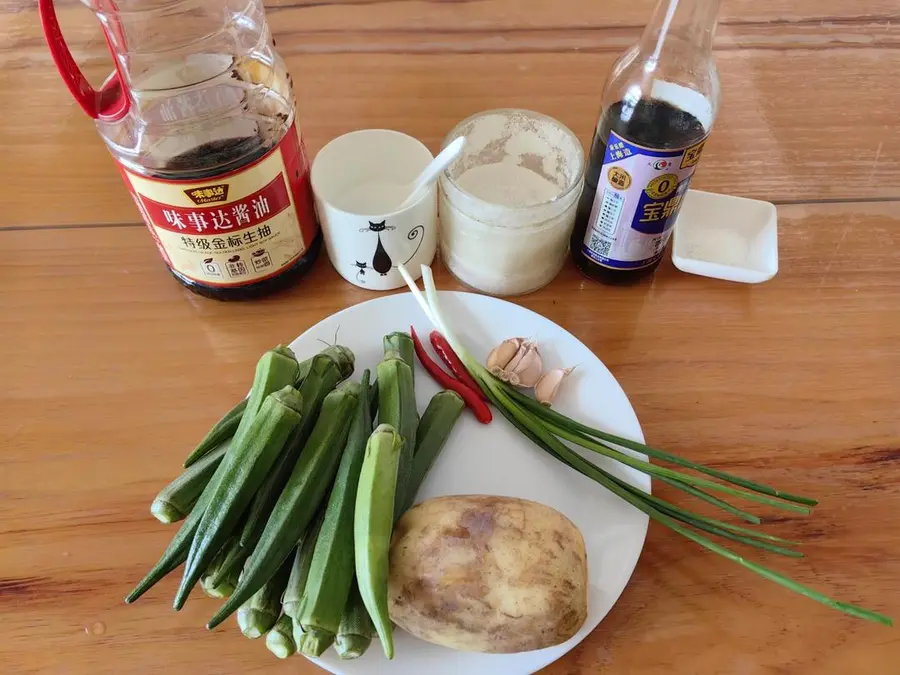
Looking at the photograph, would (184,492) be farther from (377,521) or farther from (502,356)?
(502,356)

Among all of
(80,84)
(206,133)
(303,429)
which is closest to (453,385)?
(303,429)

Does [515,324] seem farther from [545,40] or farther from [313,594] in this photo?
[545,40]

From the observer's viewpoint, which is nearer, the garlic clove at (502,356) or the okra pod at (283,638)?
the okra pod at (283,638)

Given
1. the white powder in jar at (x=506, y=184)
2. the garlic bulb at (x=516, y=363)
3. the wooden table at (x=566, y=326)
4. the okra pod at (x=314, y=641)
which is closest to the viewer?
the okra pod at (x=314, y=641)

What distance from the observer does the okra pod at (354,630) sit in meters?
0.60

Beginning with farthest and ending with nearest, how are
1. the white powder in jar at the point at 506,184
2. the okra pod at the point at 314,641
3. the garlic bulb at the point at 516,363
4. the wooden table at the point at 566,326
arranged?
the white powder in jar at the point at 506,184 → the garlic bulb at the point at 516,363 → the wooden table at the point at 566,326 → the okra pod at the point at 314,641

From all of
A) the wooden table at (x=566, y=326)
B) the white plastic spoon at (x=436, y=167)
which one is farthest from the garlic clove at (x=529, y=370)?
the white plastic spoon at (x=436, y=167)

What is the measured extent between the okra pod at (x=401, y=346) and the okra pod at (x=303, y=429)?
0.04 m

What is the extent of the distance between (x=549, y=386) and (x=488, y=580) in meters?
0.25

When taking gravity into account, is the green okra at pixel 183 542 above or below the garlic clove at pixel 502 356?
above

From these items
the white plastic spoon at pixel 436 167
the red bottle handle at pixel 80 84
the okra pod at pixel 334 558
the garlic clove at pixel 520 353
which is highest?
the red bottle handle at pixel 80 84

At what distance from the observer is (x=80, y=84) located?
707mm

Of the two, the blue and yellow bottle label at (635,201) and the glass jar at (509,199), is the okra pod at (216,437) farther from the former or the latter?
the blue and yellow bottle label at (635,201)

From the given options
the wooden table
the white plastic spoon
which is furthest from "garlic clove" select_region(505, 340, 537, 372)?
the white plastic spoon
